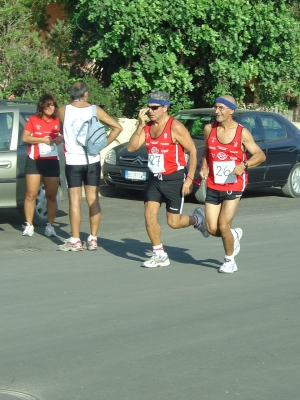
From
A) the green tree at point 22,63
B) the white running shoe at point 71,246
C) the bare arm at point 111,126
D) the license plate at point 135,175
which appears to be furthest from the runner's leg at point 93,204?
the green tree at point 22,63

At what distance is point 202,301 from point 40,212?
4.71m

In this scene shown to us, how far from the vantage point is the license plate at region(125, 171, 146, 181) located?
14.3 metres

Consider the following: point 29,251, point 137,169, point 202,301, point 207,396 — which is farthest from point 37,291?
point 137,169

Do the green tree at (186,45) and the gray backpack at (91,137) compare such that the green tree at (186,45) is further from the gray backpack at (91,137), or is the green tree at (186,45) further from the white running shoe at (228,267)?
the white running shoe at (228,267)

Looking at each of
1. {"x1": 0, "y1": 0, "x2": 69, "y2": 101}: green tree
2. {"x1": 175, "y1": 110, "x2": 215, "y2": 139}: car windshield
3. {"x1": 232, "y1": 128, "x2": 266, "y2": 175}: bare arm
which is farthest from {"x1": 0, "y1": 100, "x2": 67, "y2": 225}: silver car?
{"x1": 0, "y1": 0, "x2": 69, "y2": 101}: green tree

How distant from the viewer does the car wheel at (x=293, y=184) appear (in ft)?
51.8

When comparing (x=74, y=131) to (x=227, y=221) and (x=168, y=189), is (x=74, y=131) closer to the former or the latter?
(x=168, y=189)

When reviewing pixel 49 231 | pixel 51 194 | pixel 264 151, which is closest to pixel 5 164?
pixel 51 194

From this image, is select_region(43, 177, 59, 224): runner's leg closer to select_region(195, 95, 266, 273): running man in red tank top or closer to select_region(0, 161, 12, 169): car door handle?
select_region(0, 161, 12, 169): car door handle

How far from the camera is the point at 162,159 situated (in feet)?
28.8

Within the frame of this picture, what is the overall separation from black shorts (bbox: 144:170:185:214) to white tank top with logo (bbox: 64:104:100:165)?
117cm

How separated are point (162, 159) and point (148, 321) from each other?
2.45 metres

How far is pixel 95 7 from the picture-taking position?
17578 millimetres

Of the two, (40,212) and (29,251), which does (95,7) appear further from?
(29,251)
